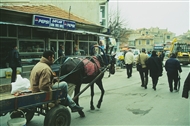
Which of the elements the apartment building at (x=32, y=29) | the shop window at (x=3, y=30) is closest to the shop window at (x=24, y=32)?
the apartment building at (x=32, y=29)

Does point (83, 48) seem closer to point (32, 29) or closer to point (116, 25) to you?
point (32, 29)

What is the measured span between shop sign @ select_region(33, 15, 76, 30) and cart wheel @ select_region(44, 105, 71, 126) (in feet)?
31.5

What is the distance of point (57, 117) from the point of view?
484 cm

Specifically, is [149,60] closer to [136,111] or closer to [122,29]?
[136,111]

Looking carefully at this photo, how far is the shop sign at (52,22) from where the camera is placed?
13.5 m

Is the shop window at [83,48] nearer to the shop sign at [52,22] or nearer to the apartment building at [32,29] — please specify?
the apartment building at [32,29]

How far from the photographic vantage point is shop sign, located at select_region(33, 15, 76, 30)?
13546mm

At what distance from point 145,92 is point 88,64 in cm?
444

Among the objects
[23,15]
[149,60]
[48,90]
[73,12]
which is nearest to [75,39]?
[73,12]

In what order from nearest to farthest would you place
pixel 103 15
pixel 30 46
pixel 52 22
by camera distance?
pixel 52 22 → pixel 30 46 → pixel 103 15

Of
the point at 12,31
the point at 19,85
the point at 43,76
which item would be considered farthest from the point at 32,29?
the point at 43,76

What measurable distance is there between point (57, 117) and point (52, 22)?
1081 cm

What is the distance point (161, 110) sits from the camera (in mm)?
7035

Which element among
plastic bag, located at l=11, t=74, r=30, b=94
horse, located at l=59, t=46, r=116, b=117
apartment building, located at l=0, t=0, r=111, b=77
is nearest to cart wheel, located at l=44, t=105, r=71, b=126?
plastic bag, located at l=11, t=74, r=30, b=94
